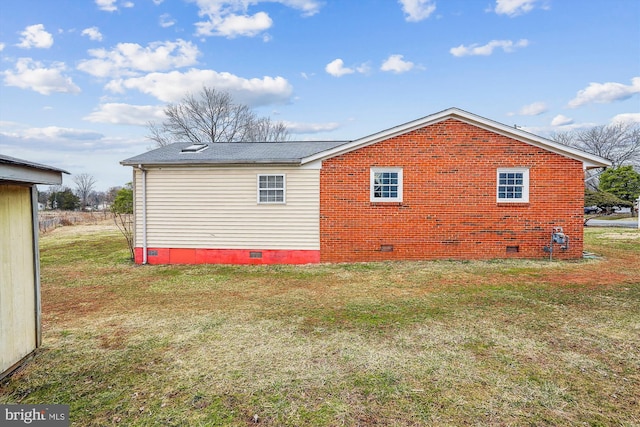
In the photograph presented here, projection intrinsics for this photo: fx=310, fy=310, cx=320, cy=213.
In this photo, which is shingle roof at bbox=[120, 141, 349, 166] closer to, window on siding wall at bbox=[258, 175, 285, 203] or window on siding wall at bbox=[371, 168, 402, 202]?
window on siding wall at bbox=[258, 175, 285, 203]

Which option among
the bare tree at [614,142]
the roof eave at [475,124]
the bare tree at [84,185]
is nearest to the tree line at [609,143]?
the bare tree at [614,142]

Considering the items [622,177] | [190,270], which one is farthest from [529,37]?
[622,177]

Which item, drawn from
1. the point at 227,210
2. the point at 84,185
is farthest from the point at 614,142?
the point at 84,185

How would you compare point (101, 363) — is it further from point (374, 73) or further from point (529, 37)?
point (374, 73)

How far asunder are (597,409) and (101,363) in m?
5.29

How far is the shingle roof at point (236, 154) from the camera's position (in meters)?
10.0

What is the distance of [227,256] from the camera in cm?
1033

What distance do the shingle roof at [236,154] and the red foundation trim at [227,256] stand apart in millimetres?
2919

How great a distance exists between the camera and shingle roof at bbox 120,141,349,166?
10.0m

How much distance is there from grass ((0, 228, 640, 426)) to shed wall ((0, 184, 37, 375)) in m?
0.31

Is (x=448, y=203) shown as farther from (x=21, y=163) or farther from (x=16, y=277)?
(x=16, y=277)

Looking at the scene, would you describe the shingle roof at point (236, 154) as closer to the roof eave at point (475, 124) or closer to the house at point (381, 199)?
the house at point (381, 199)

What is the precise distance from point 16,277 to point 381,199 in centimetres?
874

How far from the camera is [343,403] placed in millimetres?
2943
